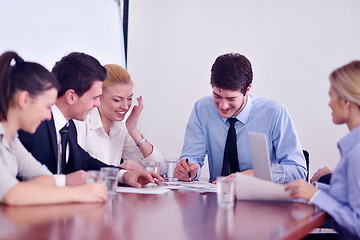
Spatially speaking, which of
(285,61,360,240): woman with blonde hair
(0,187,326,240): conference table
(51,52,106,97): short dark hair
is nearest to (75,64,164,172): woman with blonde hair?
(51,52,106,97): short dark hair

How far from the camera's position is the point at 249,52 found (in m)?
4.24

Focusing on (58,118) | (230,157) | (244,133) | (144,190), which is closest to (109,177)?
(144,190)

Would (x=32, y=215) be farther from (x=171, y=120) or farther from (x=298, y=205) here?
(x=171, y=120)

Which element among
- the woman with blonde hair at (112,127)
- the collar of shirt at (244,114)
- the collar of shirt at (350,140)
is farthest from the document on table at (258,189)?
the woman with blonde hair at (112,127)

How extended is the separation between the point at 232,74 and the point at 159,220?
5.02ft

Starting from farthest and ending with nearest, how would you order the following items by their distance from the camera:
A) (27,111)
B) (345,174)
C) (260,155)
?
(260,155) → (345,174) → (27,111)

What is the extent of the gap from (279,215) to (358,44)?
279 centimetres

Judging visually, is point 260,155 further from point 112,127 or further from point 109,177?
point 112,127

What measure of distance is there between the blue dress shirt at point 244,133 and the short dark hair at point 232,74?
0.72 feet

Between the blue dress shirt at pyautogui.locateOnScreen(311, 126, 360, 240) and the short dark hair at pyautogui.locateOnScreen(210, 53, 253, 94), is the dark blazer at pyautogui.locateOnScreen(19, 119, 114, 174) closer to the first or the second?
the short dark hair at pyautogui.locateOnScreen(210, 53, 253, 94)

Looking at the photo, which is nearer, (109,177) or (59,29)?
(109,177)

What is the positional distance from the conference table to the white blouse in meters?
1.27

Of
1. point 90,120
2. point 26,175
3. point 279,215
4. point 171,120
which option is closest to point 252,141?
point 279,215

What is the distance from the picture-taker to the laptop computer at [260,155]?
212 centimetres
